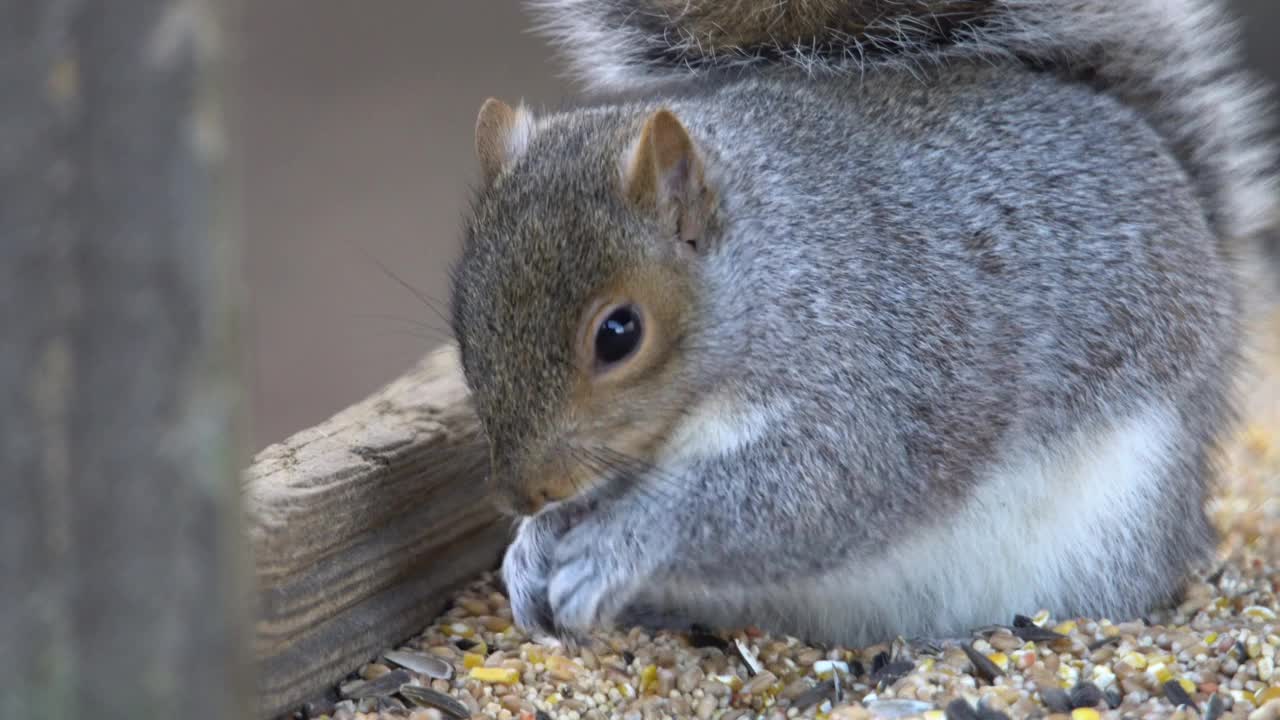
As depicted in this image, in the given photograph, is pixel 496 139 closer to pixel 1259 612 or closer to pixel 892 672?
pixel 892 672

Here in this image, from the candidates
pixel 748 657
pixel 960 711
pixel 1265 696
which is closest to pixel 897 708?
pixel 960 711

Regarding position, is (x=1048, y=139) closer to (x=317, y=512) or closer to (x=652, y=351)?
(x=652, y=351)

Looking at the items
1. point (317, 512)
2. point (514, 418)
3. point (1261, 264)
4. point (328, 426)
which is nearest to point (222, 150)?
point (514, 418)

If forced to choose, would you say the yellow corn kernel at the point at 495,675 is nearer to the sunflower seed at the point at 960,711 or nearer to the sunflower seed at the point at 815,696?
the sunflower seed at the point at 815,696

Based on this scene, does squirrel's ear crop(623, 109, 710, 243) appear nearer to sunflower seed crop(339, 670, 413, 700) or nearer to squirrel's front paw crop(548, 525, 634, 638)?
squirrel's front paw crop(548, 525, 634, 638)

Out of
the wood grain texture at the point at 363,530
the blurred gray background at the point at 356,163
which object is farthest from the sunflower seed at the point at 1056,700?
the blurred gray background at the point at 356,163
